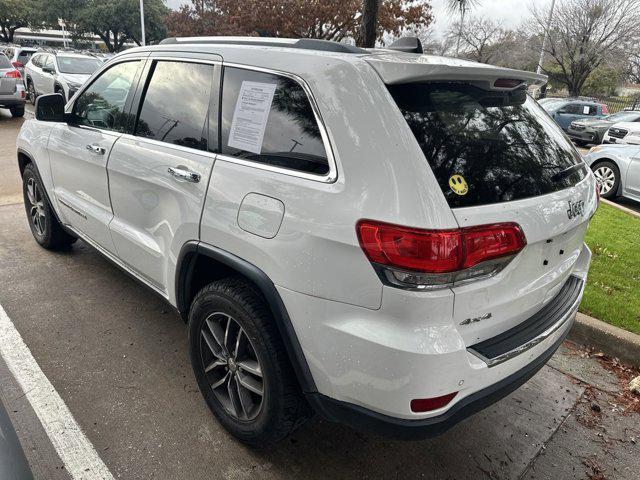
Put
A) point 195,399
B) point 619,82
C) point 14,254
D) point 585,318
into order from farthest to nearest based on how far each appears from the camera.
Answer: point 619,82
point 14,254
point 585,318
point 195,399

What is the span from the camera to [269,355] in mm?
2137

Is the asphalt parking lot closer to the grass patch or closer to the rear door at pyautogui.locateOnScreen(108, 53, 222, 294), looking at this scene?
the grass patch

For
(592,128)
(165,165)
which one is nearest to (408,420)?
(165,165)

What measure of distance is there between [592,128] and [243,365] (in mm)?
18475

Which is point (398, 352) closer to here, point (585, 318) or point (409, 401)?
point (409, 401)

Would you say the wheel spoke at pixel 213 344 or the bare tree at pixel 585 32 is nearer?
the wheel spoke at pixel 213 344

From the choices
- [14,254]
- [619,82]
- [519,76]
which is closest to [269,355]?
[519,76]

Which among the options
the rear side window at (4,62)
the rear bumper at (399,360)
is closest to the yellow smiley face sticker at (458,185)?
the rear bumper at (399,360)

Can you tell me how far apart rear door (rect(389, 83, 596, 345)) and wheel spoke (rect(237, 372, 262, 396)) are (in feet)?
3.34

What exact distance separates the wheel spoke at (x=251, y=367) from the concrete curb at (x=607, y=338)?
256 centimetres

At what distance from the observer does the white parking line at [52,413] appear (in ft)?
7.54

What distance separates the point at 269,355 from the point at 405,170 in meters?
0.99

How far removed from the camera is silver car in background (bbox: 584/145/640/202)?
7676 mm

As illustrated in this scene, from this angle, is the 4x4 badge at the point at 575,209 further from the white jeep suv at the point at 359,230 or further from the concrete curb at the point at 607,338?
the concrete curb at the point at 607,338
